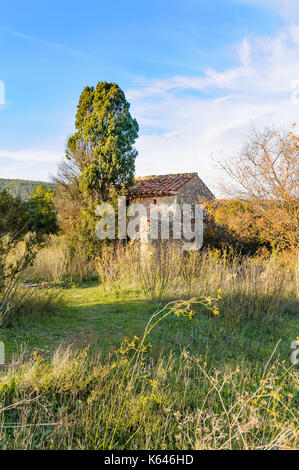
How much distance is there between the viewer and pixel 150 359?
3.58 m

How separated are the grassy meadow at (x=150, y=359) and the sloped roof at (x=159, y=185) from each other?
5835mm

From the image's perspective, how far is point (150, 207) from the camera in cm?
1573

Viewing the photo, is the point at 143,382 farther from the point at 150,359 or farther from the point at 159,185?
the point at 159,185

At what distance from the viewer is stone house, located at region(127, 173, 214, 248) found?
51.5 ft

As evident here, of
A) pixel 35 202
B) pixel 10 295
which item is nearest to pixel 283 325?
pixel 10 295

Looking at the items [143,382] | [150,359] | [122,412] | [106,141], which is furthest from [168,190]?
[122,412]

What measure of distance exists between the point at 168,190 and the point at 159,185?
52.8 inches

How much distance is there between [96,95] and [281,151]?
28.2 ft

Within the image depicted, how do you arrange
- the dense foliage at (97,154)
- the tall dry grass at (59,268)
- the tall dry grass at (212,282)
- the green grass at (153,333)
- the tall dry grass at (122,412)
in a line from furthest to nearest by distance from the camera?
→ the dense foliage at (97,154), the tall dry grass at (59,268), the tall dry grass at (212,282), the green grass at (153,333), the tall dry grass at (122,412)

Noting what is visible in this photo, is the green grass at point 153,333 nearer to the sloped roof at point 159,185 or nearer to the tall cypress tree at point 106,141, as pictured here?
the tall cypress tree at point 106,141

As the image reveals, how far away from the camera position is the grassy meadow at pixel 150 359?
8.19ft

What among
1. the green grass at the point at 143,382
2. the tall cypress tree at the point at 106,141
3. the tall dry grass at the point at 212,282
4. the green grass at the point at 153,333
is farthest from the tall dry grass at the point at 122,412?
the tall cypress tree at the point at 106,141

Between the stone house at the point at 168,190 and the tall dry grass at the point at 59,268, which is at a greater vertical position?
the stone house at the point at 168,190
